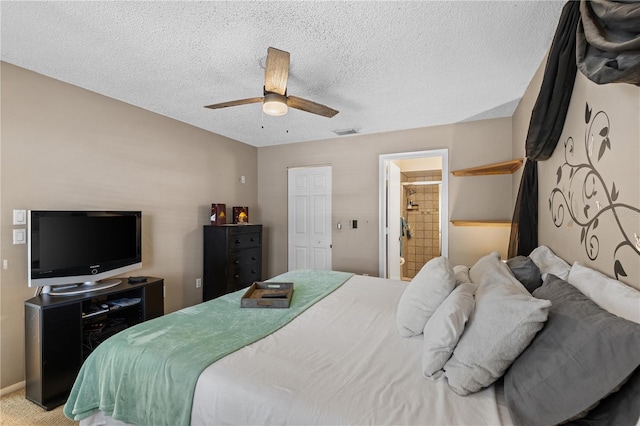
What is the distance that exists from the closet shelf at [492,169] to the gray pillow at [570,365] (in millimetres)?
2365

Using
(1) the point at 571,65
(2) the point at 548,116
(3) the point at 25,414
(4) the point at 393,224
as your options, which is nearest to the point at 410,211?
(4) the point at 393,224

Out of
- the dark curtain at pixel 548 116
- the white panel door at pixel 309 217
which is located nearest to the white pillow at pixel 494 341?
the dark curtain at pixel 548 116

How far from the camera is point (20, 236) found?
7.18 ft

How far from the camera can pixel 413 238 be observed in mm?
5535

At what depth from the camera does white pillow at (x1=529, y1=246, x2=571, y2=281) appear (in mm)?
1436

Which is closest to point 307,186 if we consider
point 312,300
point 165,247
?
point 165,247

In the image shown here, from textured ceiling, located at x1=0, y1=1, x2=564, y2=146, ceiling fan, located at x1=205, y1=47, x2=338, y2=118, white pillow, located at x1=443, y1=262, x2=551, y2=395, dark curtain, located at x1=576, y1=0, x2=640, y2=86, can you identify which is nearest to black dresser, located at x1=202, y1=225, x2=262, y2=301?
textured ceiling, located at x1=0, y1=1, x2=564, y2=146

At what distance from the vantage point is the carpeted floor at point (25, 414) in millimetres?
1831

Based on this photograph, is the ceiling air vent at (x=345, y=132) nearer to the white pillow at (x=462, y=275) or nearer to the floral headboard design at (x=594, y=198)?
the white pillow at (x=462, y=275)

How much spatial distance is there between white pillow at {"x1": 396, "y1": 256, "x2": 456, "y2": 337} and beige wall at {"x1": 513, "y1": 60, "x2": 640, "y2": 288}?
2.16 feet

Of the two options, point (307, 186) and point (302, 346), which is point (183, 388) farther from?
point (307, 186)

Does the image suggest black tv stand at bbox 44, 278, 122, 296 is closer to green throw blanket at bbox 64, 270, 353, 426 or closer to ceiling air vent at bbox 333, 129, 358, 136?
green throw blanket at bbox 64, 270, 353, 426

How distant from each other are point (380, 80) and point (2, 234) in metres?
3.25

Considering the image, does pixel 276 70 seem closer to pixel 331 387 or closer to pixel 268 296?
pixel 268 296
